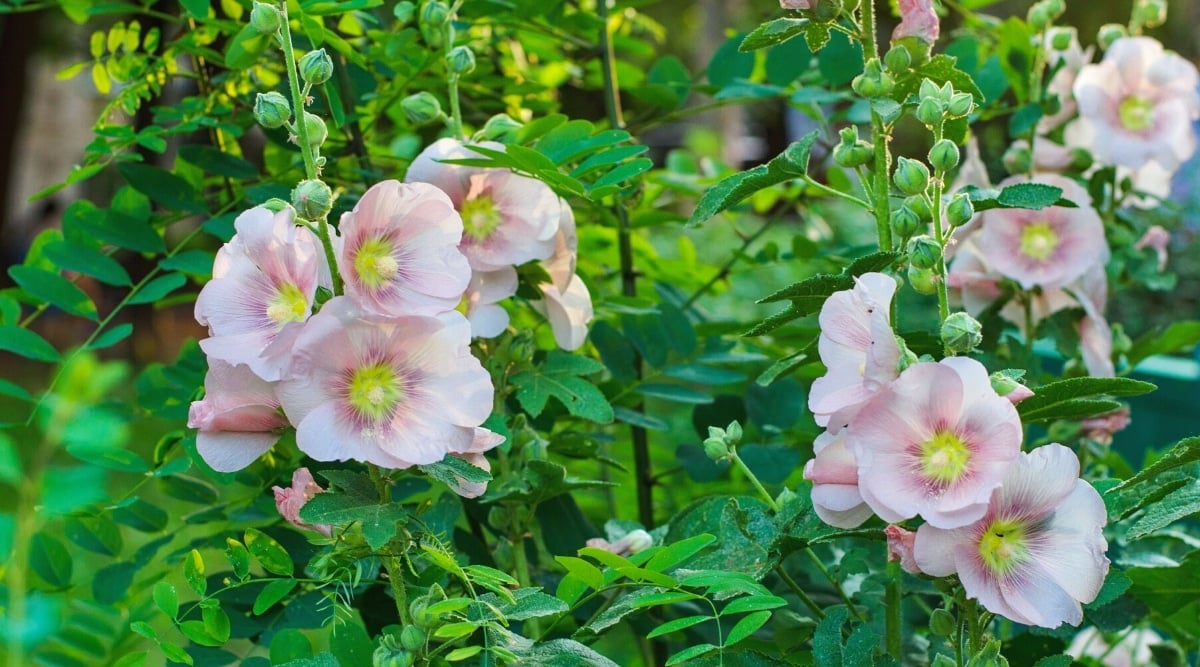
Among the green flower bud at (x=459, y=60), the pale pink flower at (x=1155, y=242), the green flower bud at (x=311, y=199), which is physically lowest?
the pale pink flower at (x=1155, y=242)

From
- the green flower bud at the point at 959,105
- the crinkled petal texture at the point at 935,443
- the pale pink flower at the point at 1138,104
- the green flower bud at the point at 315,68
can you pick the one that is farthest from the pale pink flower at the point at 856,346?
the pale pink flower at the point at 1138,104

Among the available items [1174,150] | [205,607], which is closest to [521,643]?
[205,607]

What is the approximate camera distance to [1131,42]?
139 centimetres

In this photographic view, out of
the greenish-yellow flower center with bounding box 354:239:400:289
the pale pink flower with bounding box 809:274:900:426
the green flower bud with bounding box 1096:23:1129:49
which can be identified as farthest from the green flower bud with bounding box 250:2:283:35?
the green flower bud with bounding box 1096:23:1129:49

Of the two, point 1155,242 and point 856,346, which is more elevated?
point 856,346

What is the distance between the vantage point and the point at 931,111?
78cm

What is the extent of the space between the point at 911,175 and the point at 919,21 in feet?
0.52

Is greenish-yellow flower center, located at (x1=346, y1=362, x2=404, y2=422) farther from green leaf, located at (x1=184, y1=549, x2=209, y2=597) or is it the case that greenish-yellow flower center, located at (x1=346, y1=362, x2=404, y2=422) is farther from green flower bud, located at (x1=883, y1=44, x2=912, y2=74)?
green flower bud, located at (x1=883, y1=44, x2=912, y2=74)

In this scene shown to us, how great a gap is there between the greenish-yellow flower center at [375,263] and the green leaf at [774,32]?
0.28 meters

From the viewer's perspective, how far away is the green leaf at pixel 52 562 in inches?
45.2

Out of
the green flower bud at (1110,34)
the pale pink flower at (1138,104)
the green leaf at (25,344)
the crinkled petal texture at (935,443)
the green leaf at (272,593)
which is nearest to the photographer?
the crinkled petal texture at (935,443)

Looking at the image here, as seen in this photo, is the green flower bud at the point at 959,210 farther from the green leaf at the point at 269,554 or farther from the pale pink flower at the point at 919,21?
the green leaf at the point at 269,554

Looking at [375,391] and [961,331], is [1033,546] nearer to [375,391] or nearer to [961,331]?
[961,331]

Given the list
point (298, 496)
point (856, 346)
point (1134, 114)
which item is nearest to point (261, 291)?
point (298, 496)
